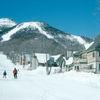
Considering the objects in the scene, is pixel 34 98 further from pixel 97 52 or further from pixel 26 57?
pixel 26 57

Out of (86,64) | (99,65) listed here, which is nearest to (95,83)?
(99,65)

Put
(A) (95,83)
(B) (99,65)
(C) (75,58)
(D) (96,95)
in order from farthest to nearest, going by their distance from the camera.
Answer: (C) (75,58), (B) (99,65), (A) (95,83), (D) (96,95)

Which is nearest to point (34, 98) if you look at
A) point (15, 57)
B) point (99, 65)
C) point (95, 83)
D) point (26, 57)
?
point (95, 83)

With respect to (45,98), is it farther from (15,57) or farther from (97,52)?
(15,57)

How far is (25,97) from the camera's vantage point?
22.6 meters

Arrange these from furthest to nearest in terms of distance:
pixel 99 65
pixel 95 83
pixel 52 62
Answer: pixel 52 62
pixel 99 65
pixel 95 83

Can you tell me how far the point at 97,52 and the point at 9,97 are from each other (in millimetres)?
47068

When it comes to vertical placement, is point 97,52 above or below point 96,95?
above

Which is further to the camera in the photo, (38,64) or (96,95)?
(38,64)

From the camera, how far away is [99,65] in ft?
221

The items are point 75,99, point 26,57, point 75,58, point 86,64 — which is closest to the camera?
point 75,99

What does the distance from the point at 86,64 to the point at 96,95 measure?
52587mm

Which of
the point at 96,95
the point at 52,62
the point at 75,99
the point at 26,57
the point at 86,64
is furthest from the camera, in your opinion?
the point at 26,57

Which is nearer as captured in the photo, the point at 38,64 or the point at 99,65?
the point at 99,65
